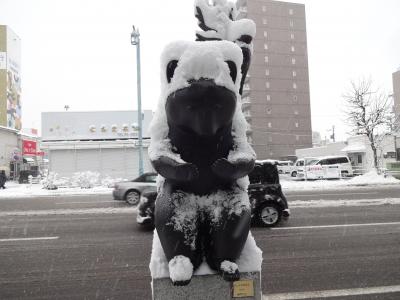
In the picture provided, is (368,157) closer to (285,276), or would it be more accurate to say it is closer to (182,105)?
(285,276)

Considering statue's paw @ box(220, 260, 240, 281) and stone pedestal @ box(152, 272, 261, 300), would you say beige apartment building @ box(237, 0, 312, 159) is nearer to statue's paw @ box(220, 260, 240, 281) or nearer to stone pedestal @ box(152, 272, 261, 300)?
stone pedestal @ box(152, 272, 261, 300)

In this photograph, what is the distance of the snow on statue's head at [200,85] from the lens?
7.85 ft

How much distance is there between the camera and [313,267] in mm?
5816

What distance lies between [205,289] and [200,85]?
1.43m

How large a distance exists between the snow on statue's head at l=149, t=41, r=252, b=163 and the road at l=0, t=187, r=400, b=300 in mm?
3057

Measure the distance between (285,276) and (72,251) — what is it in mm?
4218

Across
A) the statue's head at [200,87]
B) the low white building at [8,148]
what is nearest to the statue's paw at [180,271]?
the statue's head at [200,87]

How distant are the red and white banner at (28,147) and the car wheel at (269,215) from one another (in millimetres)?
36406

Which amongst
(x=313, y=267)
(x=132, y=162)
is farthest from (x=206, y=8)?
(x=132, y=162)

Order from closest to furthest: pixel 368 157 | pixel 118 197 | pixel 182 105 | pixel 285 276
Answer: pixel 182 105, pixel 285 276, pixel 118 197, pixel 368 157

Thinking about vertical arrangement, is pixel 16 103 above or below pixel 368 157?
above

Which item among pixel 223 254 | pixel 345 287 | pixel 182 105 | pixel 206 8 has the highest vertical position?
pixel 206 8

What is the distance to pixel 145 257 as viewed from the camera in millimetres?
6535

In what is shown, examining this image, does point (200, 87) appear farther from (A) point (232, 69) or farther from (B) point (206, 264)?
(B) point (206, 264)
